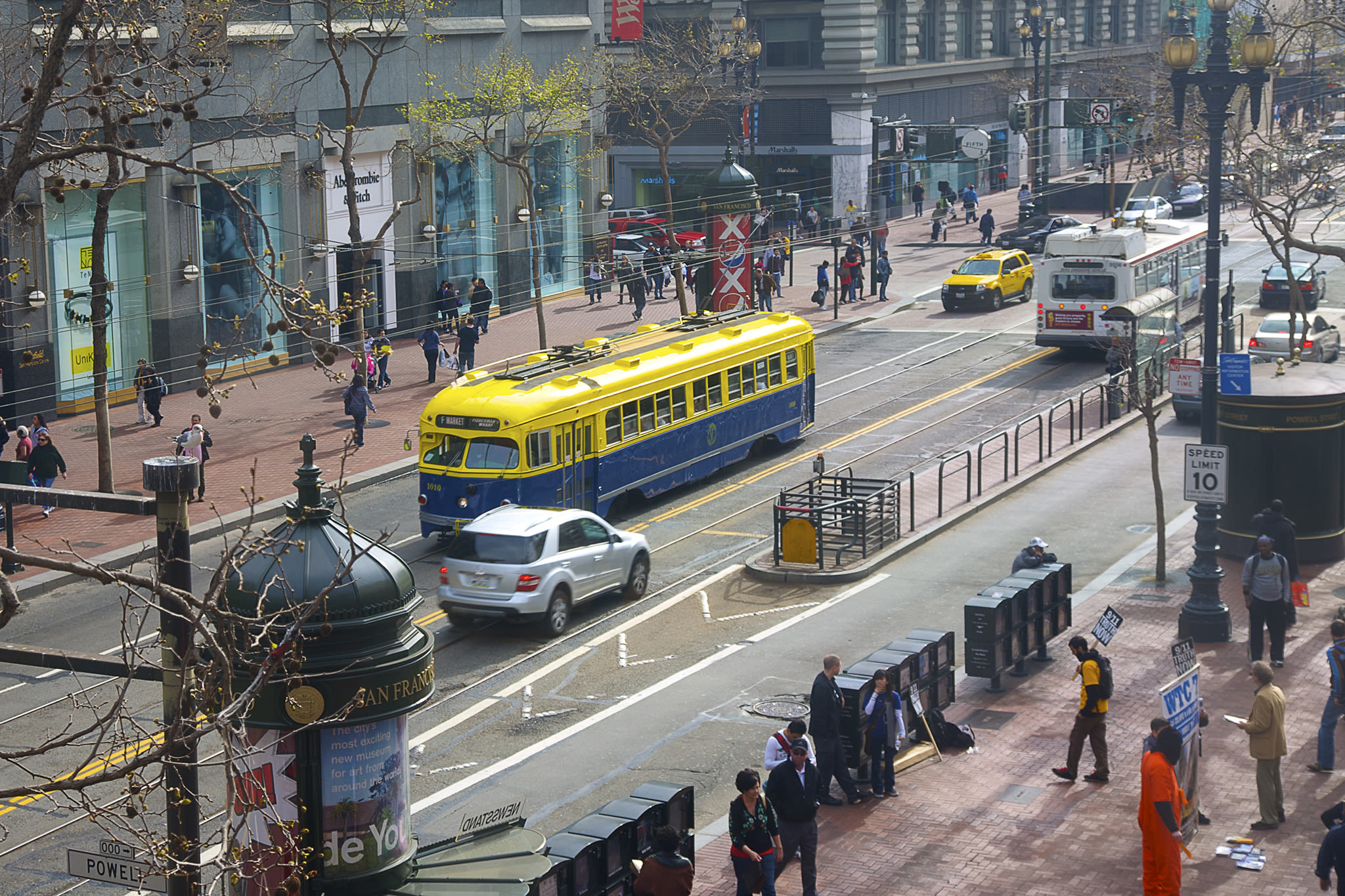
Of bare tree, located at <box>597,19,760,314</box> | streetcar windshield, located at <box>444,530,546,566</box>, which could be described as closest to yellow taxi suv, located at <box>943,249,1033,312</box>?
bare tree, located at <box>597,19,760,314</box>

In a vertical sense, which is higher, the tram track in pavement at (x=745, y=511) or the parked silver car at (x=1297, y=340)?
the parked silver car at (x=1297, y=340)

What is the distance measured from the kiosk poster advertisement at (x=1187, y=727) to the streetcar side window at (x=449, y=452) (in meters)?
14.2

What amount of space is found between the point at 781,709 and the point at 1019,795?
3777 millimetres

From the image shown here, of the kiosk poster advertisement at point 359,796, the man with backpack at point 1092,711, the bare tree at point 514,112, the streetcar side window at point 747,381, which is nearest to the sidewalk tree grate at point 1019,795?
the man with backpack at point 1092,711

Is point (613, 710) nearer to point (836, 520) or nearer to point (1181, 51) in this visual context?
point (836, 520)

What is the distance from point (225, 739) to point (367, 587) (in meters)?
2.42

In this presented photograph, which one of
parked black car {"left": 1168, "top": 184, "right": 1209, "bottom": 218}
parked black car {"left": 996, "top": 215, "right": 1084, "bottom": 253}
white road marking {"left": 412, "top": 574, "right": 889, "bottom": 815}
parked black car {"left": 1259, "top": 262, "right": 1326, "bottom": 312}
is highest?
parked black car {"left": 1168, "top": 184, "right": 1209, "bottom": 218}

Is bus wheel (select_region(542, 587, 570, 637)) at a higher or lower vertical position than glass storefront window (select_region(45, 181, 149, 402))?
lower

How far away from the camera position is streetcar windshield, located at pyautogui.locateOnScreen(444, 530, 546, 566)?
880 inches

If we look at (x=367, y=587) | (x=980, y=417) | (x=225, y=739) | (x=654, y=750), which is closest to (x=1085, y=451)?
(x=980, y=417)

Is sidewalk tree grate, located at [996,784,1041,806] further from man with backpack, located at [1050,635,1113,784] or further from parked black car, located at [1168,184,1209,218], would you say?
parked black car, located at [1168,184,1209,218]

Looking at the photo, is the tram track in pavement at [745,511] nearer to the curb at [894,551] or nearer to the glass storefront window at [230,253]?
the curb at [894,551]

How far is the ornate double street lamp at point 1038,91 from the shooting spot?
238 ft

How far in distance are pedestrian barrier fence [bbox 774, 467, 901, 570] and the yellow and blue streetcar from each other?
3249 mm
